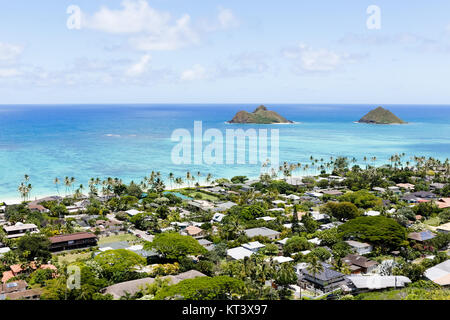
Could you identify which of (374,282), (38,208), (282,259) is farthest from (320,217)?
(38,208)

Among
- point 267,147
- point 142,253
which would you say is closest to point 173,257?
point 142,253

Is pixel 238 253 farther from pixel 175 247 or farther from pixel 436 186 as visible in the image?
pixel 436 186

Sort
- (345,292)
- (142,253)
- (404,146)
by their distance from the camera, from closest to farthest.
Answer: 1. (345,292)
2. (142,253)
3. (404,146)

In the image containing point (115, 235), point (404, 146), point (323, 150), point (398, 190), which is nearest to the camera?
point (115, 235)

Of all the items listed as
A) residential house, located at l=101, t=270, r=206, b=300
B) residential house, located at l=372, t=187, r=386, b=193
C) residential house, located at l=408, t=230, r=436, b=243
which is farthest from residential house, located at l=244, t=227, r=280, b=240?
residential house, located at l=372, t=187, r=386, b=193

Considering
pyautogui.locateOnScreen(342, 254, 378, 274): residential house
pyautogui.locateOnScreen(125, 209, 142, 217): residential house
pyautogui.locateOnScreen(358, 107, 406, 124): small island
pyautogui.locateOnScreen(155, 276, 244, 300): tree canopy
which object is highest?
pyautogui.locateOnScreen(358, 107, 406, 124): small island

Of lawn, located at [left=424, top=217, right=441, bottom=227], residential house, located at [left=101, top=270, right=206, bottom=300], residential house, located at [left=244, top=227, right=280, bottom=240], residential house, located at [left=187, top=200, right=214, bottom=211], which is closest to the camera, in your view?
residential house, located at [left=101, top=270, right=206, bottom=300]

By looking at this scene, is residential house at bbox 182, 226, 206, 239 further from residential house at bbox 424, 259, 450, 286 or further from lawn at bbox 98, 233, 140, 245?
residential house at bbox 424, 259, 450, 286

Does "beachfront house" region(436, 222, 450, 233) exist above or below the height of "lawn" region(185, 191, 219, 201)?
above

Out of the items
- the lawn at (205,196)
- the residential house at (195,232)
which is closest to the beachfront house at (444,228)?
the residential house at (195,232)
